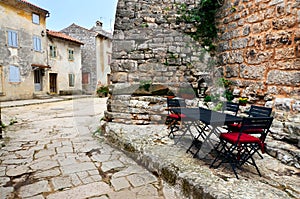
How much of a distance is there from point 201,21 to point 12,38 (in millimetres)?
11667

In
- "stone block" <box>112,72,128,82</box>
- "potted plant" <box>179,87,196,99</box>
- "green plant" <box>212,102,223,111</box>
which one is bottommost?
"green plant" <box>212,102,223,111</box>

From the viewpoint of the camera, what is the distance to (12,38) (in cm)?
1182

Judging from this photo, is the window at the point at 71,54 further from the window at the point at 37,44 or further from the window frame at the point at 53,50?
the window at the point at 37,44

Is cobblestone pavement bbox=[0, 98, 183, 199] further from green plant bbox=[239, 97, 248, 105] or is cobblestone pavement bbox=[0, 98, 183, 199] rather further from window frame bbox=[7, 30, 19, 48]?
window frame bbox=[7, 30, 19, 48]

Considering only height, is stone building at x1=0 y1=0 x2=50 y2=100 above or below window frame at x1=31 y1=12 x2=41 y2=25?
below

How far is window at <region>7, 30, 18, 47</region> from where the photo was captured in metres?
11.6

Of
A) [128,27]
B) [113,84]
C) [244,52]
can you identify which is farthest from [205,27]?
[113,84]

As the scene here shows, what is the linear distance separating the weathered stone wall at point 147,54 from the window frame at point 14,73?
10.1m

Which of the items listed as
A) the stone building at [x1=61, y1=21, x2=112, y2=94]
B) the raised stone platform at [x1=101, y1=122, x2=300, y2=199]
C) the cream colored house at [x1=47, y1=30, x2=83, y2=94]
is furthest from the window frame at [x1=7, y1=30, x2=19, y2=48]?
the raised stone platform at [x1=101, y1=122, x2=300, y2=199]

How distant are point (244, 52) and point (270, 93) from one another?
Result: 0.89 meters

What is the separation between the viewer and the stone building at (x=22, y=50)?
1141 cm

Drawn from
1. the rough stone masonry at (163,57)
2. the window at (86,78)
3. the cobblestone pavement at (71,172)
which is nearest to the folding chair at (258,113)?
the rough stone masonry at (163,57)

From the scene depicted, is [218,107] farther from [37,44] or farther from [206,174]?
[37,44]

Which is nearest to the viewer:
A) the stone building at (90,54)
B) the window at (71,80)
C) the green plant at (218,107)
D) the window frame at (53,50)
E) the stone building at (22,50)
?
the green plant at (218,107)
